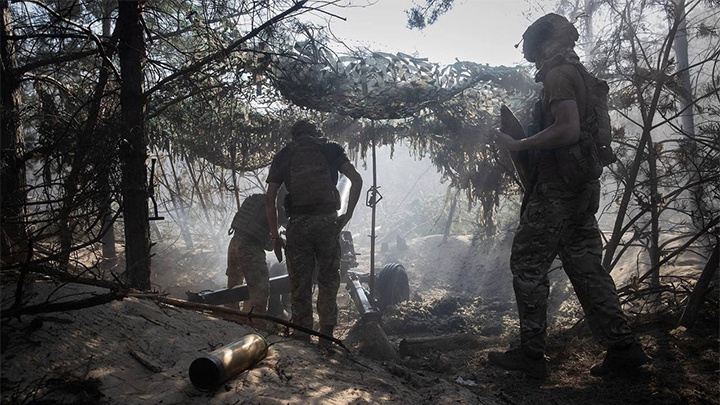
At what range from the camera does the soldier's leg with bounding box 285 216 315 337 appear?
11.8 feet

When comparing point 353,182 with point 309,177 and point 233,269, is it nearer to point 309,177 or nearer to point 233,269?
point 309,177

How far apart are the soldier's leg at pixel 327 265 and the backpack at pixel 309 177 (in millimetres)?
185

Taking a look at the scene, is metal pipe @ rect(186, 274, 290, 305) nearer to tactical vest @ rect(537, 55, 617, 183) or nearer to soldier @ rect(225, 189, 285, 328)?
soldier @ rect(225, 189, 285, 328)

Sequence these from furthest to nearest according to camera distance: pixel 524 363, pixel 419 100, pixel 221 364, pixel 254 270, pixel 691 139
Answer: pixel 419 100, pixel 254 270, pixel 691 139, pixel 524 363, pixel 221 364

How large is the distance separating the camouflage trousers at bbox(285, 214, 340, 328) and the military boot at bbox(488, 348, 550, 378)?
5.09 feet

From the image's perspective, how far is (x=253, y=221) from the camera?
15.7 ft

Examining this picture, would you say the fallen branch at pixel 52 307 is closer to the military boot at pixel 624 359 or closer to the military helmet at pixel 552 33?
the military boot at pixel 624 359

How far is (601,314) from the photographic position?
8.20 feet

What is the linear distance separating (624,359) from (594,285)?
427 millimetres

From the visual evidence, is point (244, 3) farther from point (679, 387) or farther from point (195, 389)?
point (679, 387)

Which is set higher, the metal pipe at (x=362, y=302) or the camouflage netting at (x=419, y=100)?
the camouflage netting at (x=419, y=100)

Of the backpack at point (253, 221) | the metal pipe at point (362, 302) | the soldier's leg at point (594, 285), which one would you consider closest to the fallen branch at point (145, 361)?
the soldier's leg at point (594, 285)

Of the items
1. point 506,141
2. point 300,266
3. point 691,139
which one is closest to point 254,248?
point 300,266

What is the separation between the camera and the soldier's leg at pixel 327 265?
367 cm
